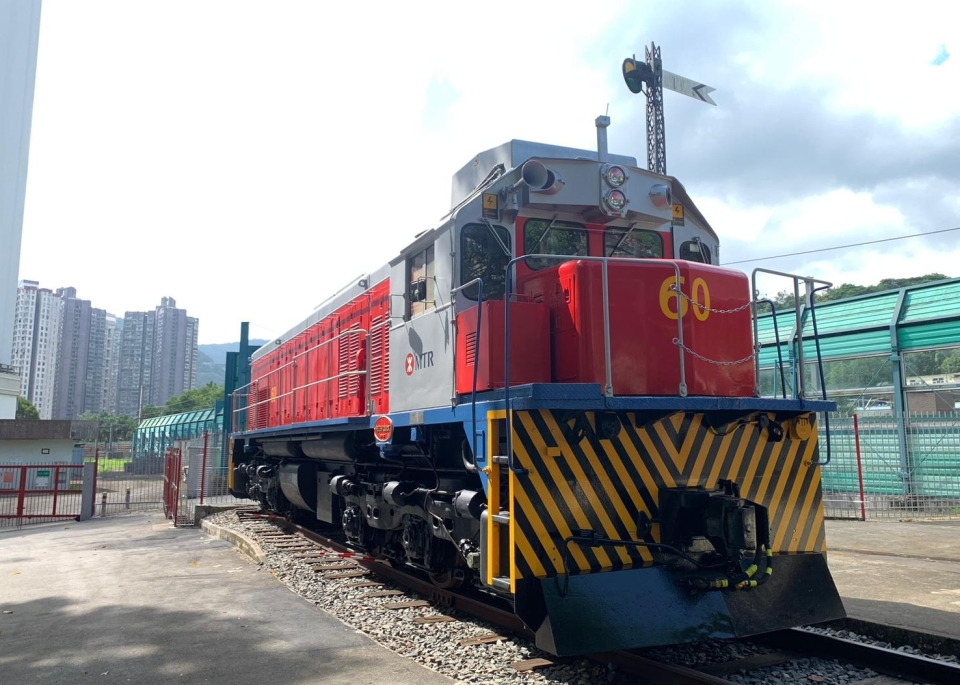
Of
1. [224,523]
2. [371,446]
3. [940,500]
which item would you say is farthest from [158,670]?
[940,500]

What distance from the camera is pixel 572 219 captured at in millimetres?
5949

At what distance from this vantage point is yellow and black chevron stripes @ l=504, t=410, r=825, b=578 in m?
4.65

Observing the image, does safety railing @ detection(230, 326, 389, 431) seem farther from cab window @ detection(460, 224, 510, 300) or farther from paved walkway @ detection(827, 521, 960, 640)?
paved walkway @ detection(827, 521, 960, 640)

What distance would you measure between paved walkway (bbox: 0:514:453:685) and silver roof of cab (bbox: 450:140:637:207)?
3974 millimetres

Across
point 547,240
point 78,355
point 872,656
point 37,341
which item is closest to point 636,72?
point 547,240

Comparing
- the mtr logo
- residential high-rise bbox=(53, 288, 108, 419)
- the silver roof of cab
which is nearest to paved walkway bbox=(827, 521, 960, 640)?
the mtr logo

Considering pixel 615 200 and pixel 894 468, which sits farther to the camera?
pixel 894 468

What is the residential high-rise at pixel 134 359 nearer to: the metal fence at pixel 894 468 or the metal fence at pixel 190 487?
the metal fence at pixel 190 487

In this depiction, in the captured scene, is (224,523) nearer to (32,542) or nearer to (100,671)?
(32,542)

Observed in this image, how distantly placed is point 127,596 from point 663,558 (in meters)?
5.93

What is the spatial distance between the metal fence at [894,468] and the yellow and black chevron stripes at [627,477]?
8827 mm

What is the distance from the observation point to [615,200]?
5.83 metres

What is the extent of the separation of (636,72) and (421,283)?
2442 centimetres

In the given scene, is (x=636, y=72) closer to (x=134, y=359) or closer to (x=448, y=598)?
(x=448, y=598)
